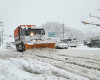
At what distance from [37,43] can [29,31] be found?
2748 mm

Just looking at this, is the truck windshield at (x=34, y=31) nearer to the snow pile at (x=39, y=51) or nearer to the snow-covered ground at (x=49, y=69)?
the snow pile at (x=39, y=51)

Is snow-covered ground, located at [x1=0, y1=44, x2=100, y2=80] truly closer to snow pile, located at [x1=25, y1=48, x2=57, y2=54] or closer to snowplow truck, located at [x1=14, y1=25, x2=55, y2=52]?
snow pile, located at [x1=25, y1=48, x2=57, y2=54]

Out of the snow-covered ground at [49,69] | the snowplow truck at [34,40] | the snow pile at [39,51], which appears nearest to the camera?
the snow-covered ground at [49,69]

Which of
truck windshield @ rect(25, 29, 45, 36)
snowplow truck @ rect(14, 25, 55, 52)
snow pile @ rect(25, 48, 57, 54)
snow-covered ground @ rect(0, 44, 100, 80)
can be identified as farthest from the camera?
truck windshield @ rect(25, 29, 45, 36)

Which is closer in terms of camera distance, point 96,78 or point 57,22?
point 96,78

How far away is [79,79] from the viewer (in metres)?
3.08

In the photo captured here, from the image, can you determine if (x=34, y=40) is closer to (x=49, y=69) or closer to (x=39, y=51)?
(x=39, y=51)

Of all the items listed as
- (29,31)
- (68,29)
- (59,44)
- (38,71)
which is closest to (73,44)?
(59,44)

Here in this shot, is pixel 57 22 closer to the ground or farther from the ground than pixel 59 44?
farther from the ground

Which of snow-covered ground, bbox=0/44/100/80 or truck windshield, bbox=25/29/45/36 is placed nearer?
snow-covered ground, bbox=0/44/100/80

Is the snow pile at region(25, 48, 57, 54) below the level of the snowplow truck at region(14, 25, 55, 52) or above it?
below

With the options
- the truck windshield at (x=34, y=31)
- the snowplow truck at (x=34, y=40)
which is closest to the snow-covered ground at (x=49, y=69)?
the snowplow truck at (x=34, y=40)

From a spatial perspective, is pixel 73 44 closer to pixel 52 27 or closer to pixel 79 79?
pixel 79 79

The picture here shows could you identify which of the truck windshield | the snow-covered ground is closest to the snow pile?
the truck windshield
